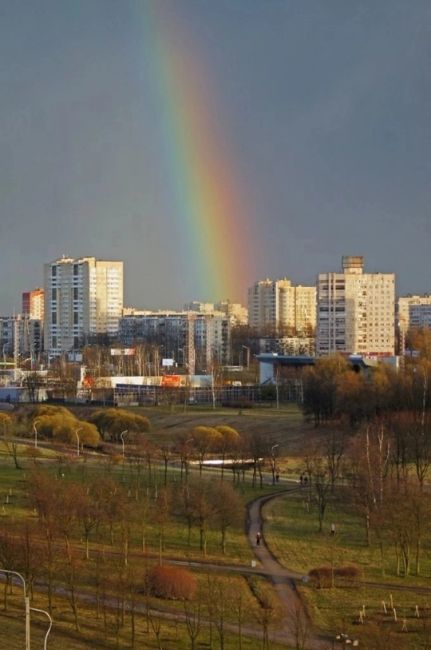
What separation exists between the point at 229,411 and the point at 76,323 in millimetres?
78769

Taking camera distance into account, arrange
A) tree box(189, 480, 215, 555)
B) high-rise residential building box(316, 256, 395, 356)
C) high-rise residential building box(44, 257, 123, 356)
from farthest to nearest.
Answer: high-rise residential building box(44, 257, 123, 356) < high-rise residential building box(316, 256, 395, 356) < tree box(189, 480, 215, 555)

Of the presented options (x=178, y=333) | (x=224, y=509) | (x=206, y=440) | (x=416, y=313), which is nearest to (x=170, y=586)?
(x=224, y=509)

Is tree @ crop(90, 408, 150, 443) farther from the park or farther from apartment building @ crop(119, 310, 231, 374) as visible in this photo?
apartment building @ crop(119, 310, 231, 374)

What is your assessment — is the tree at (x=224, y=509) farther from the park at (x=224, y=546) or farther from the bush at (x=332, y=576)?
the bush at (x=332, y=576)

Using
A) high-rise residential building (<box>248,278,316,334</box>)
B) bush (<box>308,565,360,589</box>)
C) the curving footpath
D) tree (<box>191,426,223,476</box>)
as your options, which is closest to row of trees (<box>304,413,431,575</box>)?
bush (<box>308,565,360,589</box>)

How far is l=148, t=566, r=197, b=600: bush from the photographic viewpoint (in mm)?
17406

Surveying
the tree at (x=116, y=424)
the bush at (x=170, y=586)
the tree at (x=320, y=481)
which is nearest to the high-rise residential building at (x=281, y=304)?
the tree at (x=116, y=424)

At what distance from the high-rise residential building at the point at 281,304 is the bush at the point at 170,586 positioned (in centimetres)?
12355

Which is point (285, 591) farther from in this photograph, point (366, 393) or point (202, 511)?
point (366, 393)

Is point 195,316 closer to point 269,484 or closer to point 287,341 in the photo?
point 287,341

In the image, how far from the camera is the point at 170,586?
57.3ft

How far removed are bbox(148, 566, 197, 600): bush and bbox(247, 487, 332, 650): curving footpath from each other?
1593 mm

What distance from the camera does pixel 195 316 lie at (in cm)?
12631

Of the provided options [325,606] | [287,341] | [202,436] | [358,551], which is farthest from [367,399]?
[287,341]
